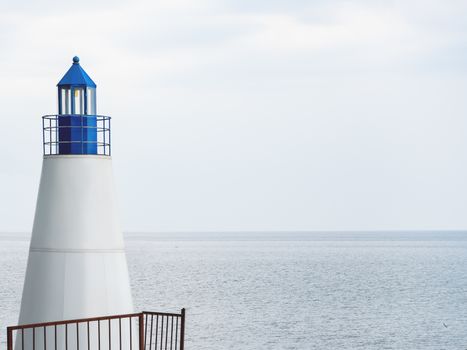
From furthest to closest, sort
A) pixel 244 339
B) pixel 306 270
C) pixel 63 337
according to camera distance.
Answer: pixel 306 270 < pixel 244 339 < pixel 63 337

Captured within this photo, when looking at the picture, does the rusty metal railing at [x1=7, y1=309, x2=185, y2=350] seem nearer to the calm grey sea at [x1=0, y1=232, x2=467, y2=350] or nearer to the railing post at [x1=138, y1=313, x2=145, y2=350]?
the railing post at [x1=138, y1=313, x2=145, y2=350]

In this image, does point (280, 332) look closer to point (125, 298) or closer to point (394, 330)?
point (394, 330)

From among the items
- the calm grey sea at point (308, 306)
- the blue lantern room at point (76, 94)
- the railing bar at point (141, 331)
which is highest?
the blue lantern room at point (76, 94)

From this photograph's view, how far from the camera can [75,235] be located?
1459cm

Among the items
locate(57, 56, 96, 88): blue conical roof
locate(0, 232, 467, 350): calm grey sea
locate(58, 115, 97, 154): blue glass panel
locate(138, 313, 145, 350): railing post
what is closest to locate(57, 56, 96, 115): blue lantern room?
locate(57, 56, 96, 88): blue conical roof

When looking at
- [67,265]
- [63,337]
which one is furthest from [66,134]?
[63,337]

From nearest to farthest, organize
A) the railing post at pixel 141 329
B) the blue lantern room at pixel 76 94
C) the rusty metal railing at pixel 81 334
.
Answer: the rusty metal railing at pixel 81 334 < the railing post at pixel 141 329 < the blue lantern room at pixel 76 94

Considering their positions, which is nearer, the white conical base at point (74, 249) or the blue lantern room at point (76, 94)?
the white conical base at point (74, 249)

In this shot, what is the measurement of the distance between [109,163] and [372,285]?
76273mm

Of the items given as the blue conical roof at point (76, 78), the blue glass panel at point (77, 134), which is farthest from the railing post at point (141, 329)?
the blue conical roof at point (76, 78)

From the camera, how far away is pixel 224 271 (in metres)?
114

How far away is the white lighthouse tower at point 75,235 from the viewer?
14500mm

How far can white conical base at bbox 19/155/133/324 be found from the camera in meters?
14.5

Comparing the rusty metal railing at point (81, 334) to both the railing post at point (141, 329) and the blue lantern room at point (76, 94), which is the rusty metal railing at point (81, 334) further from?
the blue lantern room at point (76, 94)
